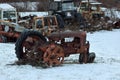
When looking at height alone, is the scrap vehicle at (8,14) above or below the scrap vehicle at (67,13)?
above

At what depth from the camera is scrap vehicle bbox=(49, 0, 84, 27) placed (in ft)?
125

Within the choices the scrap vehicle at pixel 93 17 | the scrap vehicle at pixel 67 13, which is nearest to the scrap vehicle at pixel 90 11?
the scrap vehicle at pixel 93 17

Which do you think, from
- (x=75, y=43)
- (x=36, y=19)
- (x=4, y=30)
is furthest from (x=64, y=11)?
(x=75, y=43)

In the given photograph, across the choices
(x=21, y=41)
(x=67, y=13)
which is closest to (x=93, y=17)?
(x=67, y=13)

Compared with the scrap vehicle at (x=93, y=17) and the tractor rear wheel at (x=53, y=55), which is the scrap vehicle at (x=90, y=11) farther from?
the tractor rear wheel at (x=53, y=55)

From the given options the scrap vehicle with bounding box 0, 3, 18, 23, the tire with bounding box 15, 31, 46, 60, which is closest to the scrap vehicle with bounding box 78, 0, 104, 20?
the scrap vehicle with bounding box 0, 3, 18, 23

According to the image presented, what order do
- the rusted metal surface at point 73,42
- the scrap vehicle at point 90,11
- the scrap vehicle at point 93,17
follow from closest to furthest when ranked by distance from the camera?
the rusted metal surface at point 73,42 → the scrap vehicle at point 93,17 → the scrap vehicle at point 90,11

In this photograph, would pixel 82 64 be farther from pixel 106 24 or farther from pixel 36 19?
pixel 106 24

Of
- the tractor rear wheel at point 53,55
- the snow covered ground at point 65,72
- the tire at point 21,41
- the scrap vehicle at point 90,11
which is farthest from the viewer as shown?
the scrap vehicle at point 90,11

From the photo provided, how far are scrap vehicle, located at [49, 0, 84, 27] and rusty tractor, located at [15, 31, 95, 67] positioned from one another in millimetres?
21831

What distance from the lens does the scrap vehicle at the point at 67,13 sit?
38.1 m

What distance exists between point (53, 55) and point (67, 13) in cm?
2617

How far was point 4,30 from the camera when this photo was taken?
2583cm

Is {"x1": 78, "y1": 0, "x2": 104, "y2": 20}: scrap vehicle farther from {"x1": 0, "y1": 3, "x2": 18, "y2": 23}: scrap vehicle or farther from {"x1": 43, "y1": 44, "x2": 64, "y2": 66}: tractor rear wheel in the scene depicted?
{"x1": 43, "y1": 44, "x2": 64, "y2": 66}: tractor rear wheel
